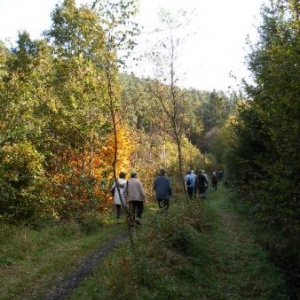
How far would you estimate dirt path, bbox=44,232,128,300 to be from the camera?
7.68 metres

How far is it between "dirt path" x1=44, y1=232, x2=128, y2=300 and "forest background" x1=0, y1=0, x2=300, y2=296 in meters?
2.22

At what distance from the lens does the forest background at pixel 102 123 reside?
7.93 m

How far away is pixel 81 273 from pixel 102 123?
1189 cm

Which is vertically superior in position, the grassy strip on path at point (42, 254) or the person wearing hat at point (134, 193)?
the person wearing hat at point (134, 193)

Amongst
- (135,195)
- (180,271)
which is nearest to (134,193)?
(135,195)

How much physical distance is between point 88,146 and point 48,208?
18.4 feet

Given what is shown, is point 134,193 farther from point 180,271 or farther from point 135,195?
point 180,271

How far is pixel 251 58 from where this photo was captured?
66.9 ft

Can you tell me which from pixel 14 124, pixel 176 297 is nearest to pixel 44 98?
pixel 14 124

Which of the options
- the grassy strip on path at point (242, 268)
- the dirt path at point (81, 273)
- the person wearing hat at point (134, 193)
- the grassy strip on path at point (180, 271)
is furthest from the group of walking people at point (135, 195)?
the grassy strip on path at point (242, 268)

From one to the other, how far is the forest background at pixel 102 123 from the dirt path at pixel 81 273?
7.30 feet

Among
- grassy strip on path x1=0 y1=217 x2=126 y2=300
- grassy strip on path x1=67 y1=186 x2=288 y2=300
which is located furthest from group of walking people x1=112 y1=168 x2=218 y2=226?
grassy strip on path x1=67 y1=186 x2=288 y2=300

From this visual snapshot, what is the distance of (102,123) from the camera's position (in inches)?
789

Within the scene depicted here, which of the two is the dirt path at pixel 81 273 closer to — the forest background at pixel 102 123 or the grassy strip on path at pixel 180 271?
the grassy strip on path at pixel 180 271
